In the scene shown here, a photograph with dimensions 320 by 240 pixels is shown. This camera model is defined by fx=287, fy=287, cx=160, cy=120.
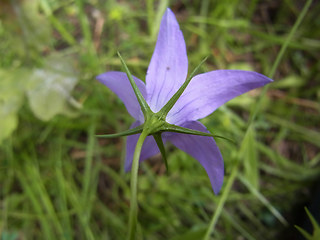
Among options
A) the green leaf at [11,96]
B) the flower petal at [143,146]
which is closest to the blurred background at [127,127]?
the green leaf at [11,96]

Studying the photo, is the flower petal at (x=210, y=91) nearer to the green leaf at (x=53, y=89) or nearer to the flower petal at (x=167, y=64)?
the flower petal at (x=167, y=64)

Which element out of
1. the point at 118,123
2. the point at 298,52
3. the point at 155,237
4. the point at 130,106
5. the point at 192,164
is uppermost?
the point at 130,106

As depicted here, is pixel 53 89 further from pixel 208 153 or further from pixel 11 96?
pixel 208 153

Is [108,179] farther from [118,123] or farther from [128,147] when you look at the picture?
[128,147]

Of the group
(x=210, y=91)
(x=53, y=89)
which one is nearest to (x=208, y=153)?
(x=210, y=91)

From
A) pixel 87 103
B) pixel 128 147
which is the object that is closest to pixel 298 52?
pixel 87 103
